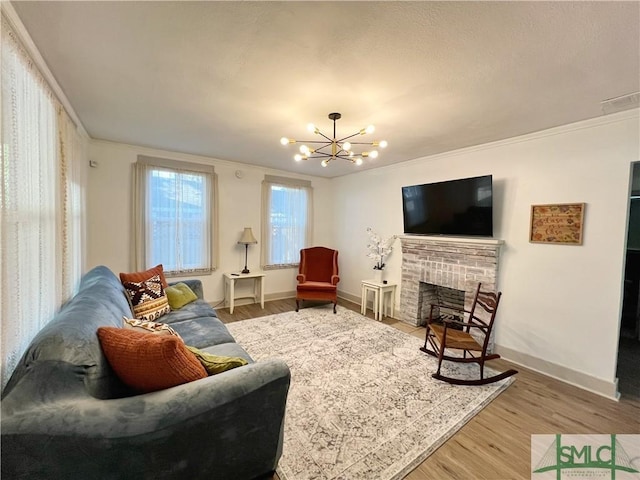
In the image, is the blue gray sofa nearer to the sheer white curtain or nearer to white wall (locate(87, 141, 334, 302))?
the sheer white curtain

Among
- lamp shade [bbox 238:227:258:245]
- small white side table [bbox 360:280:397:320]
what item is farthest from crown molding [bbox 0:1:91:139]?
small white side table [bbox 360:280:397:320]

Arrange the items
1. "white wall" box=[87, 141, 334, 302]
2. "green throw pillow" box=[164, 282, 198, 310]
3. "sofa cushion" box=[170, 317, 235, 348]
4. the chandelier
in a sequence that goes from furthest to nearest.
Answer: "white wall" box=[87, 141, 334, 302] < "green throw pillow" box=[164, 282, 198, 310] < the chandelier < "sofa cushion" box=[170, 317, 235, 348]

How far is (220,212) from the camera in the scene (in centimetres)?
448

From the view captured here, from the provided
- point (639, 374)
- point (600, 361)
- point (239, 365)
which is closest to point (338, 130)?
point (239, 365)

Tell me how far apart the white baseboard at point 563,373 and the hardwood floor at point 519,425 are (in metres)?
0.07

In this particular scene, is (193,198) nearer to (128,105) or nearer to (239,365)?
(128,105)

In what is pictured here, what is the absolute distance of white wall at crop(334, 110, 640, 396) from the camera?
7.73 ft

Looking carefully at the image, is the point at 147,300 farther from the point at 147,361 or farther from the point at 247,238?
the point at 247,238

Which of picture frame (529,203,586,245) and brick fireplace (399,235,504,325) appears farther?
brick fireplace (399,235,504,325)

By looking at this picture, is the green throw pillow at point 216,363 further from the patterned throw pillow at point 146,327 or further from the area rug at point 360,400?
the area rug at point 360,400

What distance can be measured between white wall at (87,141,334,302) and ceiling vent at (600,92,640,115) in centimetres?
413

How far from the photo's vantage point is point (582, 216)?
8.26 ft

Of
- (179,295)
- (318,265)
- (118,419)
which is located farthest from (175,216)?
(118,419)

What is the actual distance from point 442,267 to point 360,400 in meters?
2.18
